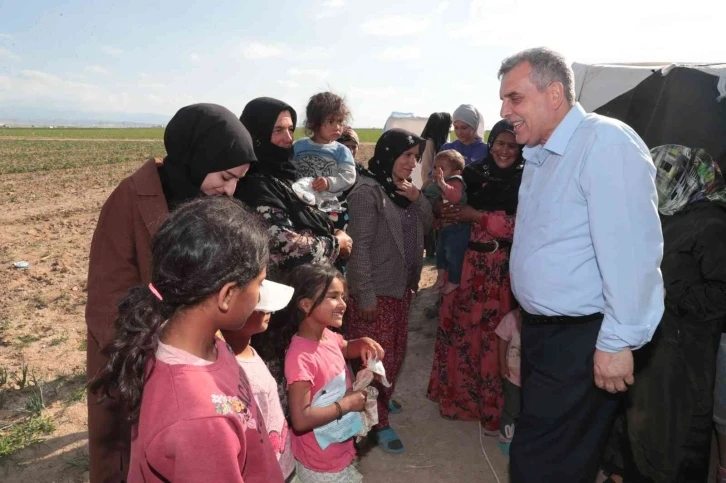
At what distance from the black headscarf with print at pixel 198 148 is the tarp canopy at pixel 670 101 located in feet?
9.55

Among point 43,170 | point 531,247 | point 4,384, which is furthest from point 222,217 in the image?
point 43,170

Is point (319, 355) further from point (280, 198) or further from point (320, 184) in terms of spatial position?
point (320, 184)

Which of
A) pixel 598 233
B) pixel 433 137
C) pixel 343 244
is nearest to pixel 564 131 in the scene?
pixel 598 233

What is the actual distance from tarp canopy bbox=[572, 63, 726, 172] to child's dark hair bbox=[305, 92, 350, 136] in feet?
6.73

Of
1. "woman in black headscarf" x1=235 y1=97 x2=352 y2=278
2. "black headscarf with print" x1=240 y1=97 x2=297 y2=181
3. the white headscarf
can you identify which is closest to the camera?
"woman in black headscarf" x1=235 y1=97 x2=352 y2=278

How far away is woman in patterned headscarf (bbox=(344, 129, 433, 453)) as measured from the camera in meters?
3.15

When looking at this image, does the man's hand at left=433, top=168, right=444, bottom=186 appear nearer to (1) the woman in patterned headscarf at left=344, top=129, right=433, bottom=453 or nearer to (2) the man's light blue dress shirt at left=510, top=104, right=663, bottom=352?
(1) the woman in patterned headscarf at left=344, top=129, right=433, bottom=453

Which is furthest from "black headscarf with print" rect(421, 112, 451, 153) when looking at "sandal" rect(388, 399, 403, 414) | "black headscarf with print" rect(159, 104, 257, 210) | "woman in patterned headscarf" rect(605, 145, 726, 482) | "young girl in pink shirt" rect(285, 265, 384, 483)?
"black headscarf with print" rect(159, 104, 257, 210)

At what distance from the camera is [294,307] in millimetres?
2379

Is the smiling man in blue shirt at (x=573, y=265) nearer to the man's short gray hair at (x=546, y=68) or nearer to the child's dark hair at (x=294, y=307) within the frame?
the man's short gray hair at (x=546, y=68)

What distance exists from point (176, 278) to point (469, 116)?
15.0ft

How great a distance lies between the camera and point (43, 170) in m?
20.3

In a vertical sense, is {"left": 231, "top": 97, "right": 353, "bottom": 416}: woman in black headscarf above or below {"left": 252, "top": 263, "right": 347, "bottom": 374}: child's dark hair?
above

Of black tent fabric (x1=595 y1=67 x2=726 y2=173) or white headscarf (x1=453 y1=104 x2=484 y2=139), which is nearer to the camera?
black tent fabric (x1=595 y1=67 x2=726 y2=173)
